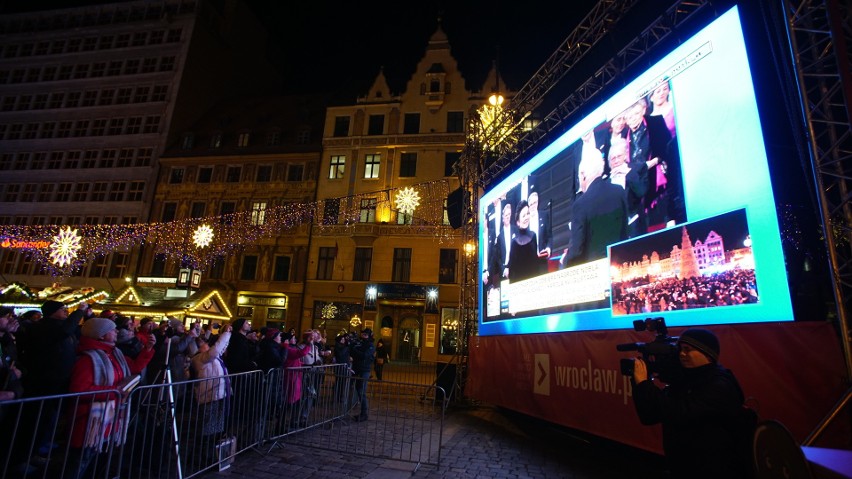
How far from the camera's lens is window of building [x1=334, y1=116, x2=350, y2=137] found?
28.2 metres

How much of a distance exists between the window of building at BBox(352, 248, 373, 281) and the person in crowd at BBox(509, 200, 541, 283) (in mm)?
16608

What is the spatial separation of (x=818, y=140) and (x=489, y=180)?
8244mm

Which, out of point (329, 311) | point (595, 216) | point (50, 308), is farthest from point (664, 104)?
point (329, 311)

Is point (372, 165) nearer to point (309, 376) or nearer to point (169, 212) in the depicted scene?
point (169, 212)

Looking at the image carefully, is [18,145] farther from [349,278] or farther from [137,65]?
[349,278]

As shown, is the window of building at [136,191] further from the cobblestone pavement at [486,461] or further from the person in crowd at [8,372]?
the cobblestone pavement at [486,461]

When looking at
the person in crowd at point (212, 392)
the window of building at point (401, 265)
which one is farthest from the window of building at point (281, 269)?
the person in crowd at point (212, 392)

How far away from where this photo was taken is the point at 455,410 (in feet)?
35.8

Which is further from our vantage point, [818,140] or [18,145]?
[18,145]

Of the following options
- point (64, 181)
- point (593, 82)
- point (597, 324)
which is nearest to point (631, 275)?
point (597, 324)

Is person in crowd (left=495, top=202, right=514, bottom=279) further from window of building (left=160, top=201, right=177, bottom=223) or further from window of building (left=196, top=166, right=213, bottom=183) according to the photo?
window of building (left=160, top=201, right=177, bottom=223)

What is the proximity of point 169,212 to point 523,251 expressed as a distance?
28258 millimetres

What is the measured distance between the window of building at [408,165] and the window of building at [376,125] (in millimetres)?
2523

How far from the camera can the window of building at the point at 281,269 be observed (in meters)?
26.6
